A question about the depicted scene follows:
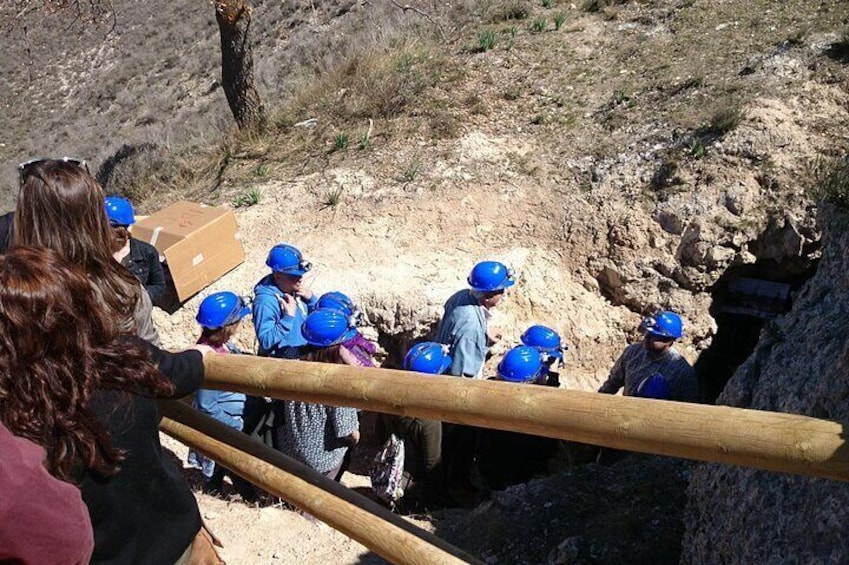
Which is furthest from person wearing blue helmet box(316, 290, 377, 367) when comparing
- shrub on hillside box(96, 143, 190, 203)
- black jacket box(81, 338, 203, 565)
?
shrub on hillside box(96, 143, 190, 203)

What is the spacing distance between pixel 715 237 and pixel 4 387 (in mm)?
6582

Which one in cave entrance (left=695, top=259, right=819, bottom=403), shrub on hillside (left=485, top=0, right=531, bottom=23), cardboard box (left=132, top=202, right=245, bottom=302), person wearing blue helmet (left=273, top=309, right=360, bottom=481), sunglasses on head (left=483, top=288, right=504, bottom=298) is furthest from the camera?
shrub on hillside (left=485, top=0, right=531, bottom=23)

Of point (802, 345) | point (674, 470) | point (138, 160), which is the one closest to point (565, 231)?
point (674, 470)

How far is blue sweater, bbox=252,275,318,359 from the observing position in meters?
5.21

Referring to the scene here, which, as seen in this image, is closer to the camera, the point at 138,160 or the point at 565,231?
the point at 565,231

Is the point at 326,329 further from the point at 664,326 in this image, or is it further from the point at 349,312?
the point at 664,326

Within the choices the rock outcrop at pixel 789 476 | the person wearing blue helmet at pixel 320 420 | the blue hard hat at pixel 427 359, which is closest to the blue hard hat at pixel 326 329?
the person wearing blue helmet at pixel 320 420

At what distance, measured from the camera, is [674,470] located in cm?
423

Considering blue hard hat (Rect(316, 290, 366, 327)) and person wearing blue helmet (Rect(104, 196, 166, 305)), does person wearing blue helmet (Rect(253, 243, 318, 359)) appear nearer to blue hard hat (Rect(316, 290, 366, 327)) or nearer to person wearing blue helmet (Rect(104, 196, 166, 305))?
blue hard hat (Rect(316, 290, 366, 327))

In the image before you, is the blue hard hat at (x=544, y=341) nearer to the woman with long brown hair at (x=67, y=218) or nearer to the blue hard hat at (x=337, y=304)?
the blue hard hat at (x=337, y=304)

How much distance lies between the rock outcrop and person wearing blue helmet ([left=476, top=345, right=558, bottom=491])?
1784mm

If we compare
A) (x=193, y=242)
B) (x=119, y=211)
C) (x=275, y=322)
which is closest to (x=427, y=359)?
(x=275, y=322)

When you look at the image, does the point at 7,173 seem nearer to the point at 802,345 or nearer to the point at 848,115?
the point at 848,115

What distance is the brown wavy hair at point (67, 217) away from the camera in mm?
2545
